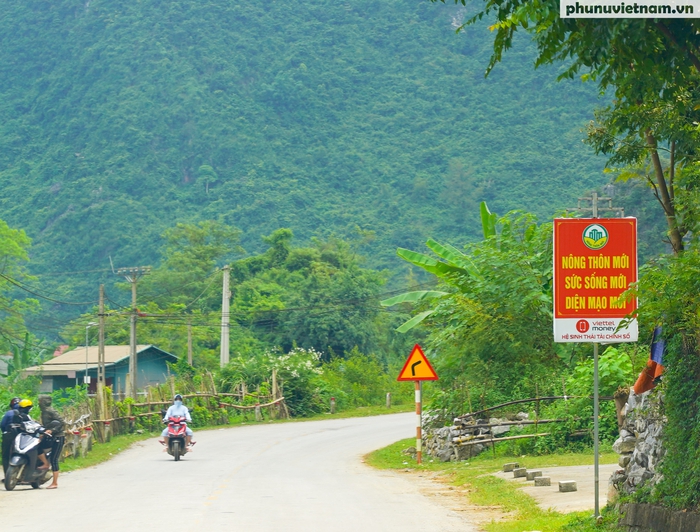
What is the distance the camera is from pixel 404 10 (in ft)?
545

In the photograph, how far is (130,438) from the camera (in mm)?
33406

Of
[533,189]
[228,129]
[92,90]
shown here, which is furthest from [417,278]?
[92,90]

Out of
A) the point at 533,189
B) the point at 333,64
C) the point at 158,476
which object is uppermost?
the point at 333,64

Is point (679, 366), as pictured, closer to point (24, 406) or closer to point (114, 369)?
point (24, 406)

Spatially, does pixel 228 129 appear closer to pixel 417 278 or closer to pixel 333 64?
pixel 333 64

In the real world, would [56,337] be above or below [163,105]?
below

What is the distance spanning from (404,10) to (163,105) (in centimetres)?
4448

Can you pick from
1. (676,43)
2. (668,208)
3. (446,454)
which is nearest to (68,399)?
(446,454)

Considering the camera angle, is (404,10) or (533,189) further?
(404,10)

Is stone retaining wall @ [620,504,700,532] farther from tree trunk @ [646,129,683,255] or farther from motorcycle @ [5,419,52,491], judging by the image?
motorcycle @ [5,419,52,491]

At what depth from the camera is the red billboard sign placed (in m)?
11.8

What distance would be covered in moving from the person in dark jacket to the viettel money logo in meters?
10.7

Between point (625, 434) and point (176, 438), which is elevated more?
point (625, 434)

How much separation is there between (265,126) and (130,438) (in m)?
115
